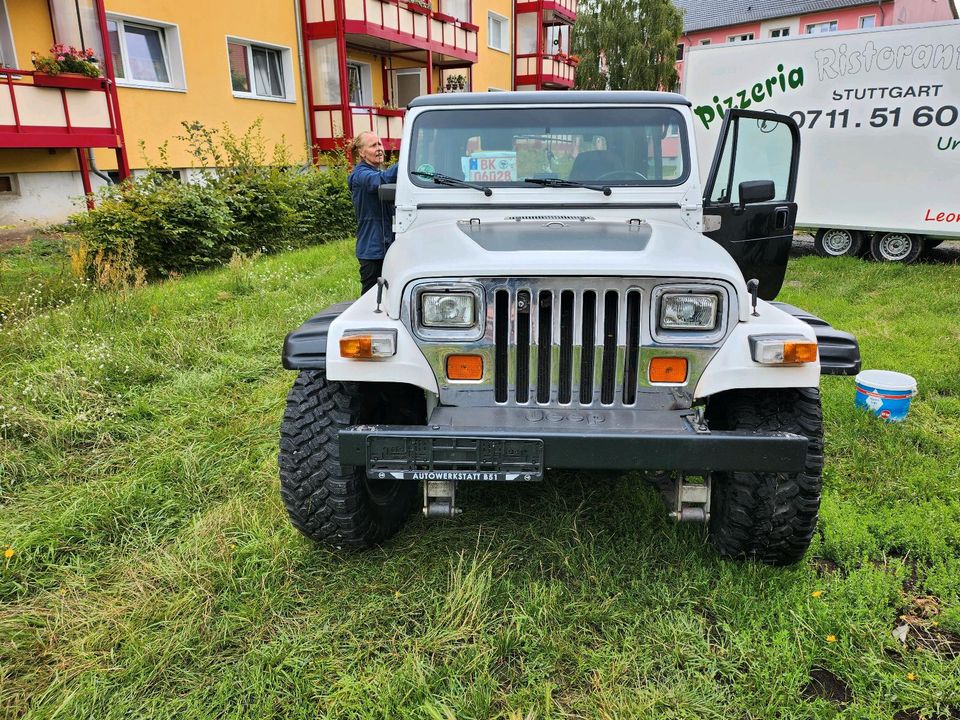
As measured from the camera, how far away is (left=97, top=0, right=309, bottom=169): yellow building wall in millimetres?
11227

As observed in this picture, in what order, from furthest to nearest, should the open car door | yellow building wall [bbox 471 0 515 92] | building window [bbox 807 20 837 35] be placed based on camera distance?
building window [bbox 807 20 837 35] < yellow building wall [bbox 471 0 515 92] < the open car door

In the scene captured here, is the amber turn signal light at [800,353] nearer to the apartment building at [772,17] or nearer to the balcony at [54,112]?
the balcony at [54,112]

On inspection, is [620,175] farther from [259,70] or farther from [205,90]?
[259,70]

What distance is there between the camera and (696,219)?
340 cm

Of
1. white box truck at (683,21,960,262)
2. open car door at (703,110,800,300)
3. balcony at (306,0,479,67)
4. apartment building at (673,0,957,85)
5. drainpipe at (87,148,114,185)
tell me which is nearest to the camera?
open car door at (703,110,800,300)

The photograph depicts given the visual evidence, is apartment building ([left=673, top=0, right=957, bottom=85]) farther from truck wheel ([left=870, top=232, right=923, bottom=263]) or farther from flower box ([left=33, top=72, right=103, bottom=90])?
flower box ([left=33, top=72, right=103, bottom=90])

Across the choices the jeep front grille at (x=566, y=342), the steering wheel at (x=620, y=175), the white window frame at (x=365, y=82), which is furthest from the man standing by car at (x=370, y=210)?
the white window frame at (x=365, y=82)

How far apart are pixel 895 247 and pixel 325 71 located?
11812 mm

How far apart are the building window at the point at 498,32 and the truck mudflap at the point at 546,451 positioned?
979 inches

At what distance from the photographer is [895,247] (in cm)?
939

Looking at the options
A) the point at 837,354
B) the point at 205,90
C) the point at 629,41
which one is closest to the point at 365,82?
the point at 205,90

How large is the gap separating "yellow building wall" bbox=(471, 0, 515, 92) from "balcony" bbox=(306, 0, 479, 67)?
2027 millimetres

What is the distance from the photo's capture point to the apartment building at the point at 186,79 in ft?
31.0

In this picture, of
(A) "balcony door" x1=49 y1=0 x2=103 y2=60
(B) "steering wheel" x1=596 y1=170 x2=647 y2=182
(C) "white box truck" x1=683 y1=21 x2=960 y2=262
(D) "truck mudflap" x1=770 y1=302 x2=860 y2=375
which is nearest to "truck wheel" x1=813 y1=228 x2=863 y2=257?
(C) "white box truck" x1=683 y1=21 x2=960 y2=262
